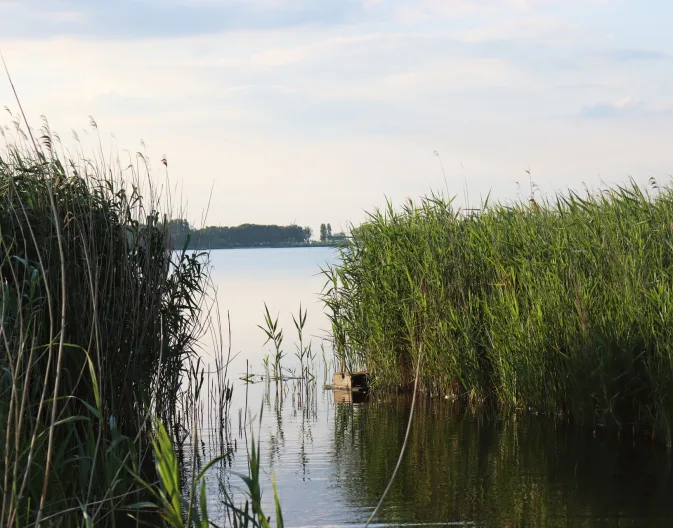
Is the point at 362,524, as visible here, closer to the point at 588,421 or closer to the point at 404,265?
the point at 588,421

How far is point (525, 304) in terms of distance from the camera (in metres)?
9.35

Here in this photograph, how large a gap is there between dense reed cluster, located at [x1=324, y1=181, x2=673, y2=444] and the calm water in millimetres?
449

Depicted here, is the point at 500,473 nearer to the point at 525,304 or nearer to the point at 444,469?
the point at 444,469

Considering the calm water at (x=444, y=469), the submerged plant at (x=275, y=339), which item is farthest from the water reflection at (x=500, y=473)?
the submerged plant at (x=275, y=339)

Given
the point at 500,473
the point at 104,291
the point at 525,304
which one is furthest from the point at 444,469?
the point at 104,291

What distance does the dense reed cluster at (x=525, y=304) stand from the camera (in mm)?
8242

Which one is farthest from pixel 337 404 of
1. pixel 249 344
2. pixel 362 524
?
pixel 249 344

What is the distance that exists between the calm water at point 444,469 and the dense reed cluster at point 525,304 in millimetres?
449

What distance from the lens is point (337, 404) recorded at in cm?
1124

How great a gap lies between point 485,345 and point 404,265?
5.55ft

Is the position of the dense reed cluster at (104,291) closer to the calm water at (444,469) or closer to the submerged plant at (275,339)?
the calm water at (444,469)

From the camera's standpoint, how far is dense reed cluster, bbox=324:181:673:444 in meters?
8.24

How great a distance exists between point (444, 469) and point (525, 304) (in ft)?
7.76

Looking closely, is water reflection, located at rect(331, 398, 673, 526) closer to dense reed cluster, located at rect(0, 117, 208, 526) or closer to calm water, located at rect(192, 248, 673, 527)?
calm water, located at rect(192, 248, 673, 527)
